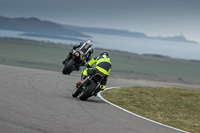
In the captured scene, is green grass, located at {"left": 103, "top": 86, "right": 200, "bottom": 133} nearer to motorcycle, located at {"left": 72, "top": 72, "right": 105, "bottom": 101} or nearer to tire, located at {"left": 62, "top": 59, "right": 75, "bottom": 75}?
motorcycle, located at {"left": 72, "top": 72, "right": 105, "bottom": 101}

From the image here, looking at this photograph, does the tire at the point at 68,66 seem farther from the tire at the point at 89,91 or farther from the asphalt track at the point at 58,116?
the tire at the point at 89,91

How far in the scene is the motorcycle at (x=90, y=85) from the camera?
1295 cm

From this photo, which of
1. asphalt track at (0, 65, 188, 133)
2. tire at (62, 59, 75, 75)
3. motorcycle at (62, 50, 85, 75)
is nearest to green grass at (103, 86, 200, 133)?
asphalt track at (0, 65, 188, 133)

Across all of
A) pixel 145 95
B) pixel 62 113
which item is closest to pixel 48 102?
pixel 62 113

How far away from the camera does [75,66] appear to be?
2152 cm

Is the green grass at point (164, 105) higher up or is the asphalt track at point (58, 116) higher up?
the asphalt track at point (58, 116)

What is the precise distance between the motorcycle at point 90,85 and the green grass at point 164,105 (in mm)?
1307

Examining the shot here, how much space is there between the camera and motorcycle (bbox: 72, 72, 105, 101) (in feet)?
42.5

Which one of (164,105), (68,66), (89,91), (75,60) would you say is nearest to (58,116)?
(89,91)

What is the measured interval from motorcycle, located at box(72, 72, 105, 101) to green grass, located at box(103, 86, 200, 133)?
4.29 feet

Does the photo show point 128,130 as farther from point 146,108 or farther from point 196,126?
point 146,108

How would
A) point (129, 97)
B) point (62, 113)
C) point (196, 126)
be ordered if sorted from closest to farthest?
point (62, 113), point (196, 126), point (129, 97)

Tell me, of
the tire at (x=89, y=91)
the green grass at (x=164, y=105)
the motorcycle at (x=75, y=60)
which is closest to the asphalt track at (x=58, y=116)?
the tire at (x=89, y=91)

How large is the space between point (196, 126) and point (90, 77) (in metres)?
3.67
